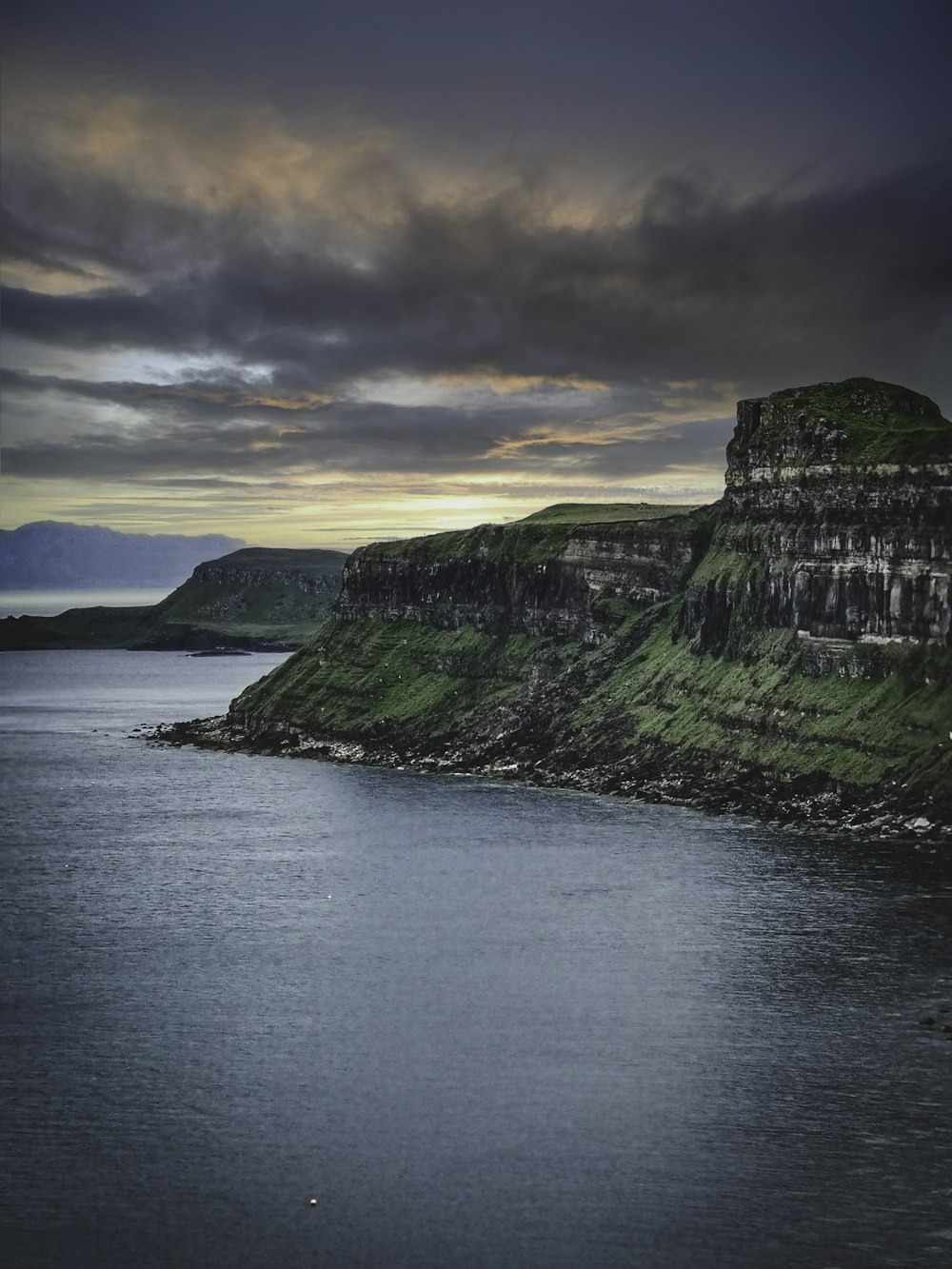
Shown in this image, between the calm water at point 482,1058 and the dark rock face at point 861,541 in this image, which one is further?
the dark rock face at point 861,541

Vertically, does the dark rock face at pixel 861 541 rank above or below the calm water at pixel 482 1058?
above

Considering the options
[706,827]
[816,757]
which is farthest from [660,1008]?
[816,757]

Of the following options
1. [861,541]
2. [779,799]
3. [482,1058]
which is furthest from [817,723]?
[482,1058]

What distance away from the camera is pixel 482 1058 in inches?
3314

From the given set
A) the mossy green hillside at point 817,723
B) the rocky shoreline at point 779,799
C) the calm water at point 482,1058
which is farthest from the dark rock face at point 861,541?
the calm water at point 482,1058

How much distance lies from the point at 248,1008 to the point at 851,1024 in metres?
41.8

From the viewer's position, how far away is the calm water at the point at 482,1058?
6228 cm

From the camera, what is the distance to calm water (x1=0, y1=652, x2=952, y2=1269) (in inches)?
2452

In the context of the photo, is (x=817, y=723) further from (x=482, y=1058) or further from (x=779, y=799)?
(x=482, y=1058)

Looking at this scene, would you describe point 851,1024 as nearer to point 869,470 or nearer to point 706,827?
point 706,827

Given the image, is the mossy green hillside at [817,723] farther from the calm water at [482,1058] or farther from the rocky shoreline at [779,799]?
the calm water at [482,1058]

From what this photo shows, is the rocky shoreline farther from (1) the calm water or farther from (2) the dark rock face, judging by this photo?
(2) the dark rock face

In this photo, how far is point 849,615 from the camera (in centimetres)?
18212

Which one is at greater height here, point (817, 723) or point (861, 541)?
point (861, 541)
